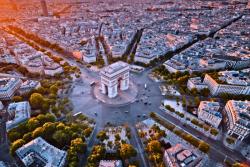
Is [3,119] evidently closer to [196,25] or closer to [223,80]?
[223,80]

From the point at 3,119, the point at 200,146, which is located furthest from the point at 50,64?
the point at 200,146

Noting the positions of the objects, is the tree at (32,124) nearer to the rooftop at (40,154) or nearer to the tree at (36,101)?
the rooftop at (40,154)

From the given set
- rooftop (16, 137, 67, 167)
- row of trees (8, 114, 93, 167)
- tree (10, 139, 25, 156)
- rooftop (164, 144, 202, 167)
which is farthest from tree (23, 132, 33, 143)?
rooftop (164, 144, 202, 167)

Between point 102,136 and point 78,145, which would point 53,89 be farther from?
point 78,145

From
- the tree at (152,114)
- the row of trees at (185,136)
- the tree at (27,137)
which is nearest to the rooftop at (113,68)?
the tree at (152,114)

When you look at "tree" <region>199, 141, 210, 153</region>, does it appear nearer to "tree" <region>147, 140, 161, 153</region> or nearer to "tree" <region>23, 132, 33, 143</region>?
"tree" <region>147, 140, 161, 153</region>
